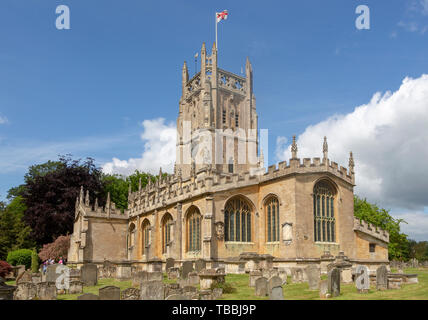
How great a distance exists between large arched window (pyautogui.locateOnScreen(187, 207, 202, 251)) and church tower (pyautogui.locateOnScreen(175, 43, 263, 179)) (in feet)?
69.9

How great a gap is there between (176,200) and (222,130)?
24.6 metres

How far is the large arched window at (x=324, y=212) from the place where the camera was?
2803 centimetres

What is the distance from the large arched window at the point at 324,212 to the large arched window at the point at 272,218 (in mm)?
2617

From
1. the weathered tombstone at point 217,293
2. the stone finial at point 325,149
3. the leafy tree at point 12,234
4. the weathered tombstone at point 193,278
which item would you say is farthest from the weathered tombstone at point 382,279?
the leafy tree at point 12,234

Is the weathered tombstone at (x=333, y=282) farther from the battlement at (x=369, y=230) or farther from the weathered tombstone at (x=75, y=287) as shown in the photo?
the battlement at (x=369, y=230)

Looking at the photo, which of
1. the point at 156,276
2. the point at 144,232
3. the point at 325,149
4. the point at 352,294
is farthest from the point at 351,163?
the point at 144,232

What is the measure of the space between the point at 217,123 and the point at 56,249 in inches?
1020

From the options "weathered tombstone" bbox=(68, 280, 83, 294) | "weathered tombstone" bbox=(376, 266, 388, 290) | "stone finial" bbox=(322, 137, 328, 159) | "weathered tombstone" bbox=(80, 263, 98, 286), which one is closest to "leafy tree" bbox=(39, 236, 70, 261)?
"weathered tombstone" bbox=(80, 263, 98, 286)

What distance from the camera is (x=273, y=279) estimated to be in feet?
48.2

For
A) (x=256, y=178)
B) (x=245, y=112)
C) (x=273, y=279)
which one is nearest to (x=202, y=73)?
(x=245, y=112)

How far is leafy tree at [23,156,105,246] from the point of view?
45219 millimetres

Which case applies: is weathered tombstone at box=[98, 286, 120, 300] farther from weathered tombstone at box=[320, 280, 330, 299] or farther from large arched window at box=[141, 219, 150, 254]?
large arched window at box=[141, 219, 150, 254]

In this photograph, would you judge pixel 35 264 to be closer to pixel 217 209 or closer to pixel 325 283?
pixel 217 209

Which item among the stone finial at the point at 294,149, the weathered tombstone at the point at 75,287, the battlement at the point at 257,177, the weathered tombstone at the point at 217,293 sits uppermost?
the stone finial at the point at 294,149
